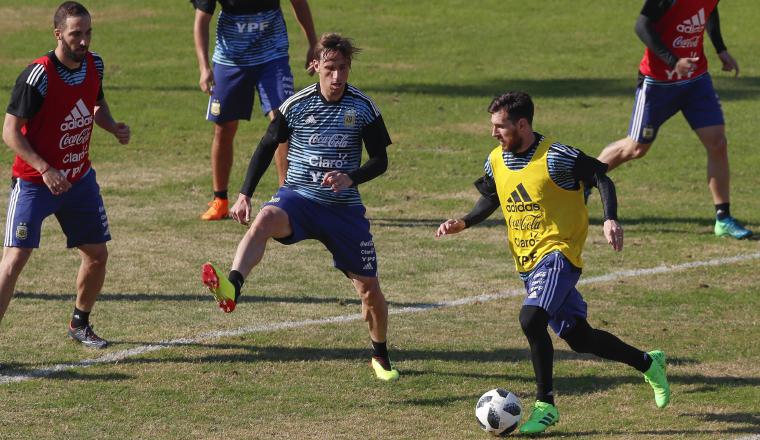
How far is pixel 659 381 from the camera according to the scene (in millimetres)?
7922

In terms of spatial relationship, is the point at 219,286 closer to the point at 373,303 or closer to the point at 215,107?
the point at 373,303

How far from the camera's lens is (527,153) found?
781cm

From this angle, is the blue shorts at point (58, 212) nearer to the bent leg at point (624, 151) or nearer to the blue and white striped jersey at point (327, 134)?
the blue and white striped jersey at point (327, 134)

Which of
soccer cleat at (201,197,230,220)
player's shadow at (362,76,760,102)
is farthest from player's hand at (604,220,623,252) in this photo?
player's shadow at (362,76,760,102)

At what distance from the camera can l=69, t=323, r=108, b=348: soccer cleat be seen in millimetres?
9180

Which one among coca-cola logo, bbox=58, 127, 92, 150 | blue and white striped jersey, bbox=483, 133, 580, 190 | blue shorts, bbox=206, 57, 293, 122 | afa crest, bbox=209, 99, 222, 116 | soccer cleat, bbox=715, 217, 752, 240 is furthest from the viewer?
afa crest, bbox=209, 99, 222, 116

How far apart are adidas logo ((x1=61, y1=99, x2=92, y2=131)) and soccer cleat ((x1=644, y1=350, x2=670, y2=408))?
3846 mm

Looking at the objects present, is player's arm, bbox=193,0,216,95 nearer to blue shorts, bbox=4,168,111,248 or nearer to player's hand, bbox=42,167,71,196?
blue shorts, bbox=4,168,111,248

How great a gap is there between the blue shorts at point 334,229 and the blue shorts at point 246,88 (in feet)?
14.6

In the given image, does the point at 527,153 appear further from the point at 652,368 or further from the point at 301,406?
the point at 301,406

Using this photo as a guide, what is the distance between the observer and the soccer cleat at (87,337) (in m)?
Answer: 9.18

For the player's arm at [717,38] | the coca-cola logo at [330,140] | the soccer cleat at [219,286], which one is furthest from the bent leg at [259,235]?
the player's arm at [717,38]

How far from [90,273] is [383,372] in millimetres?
2118

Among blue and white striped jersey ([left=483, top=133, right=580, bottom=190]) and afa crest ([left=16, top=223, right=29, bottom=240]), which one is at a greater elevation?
blue and white striped jersey ([left=483, top=133, right=580, bottom=190])
